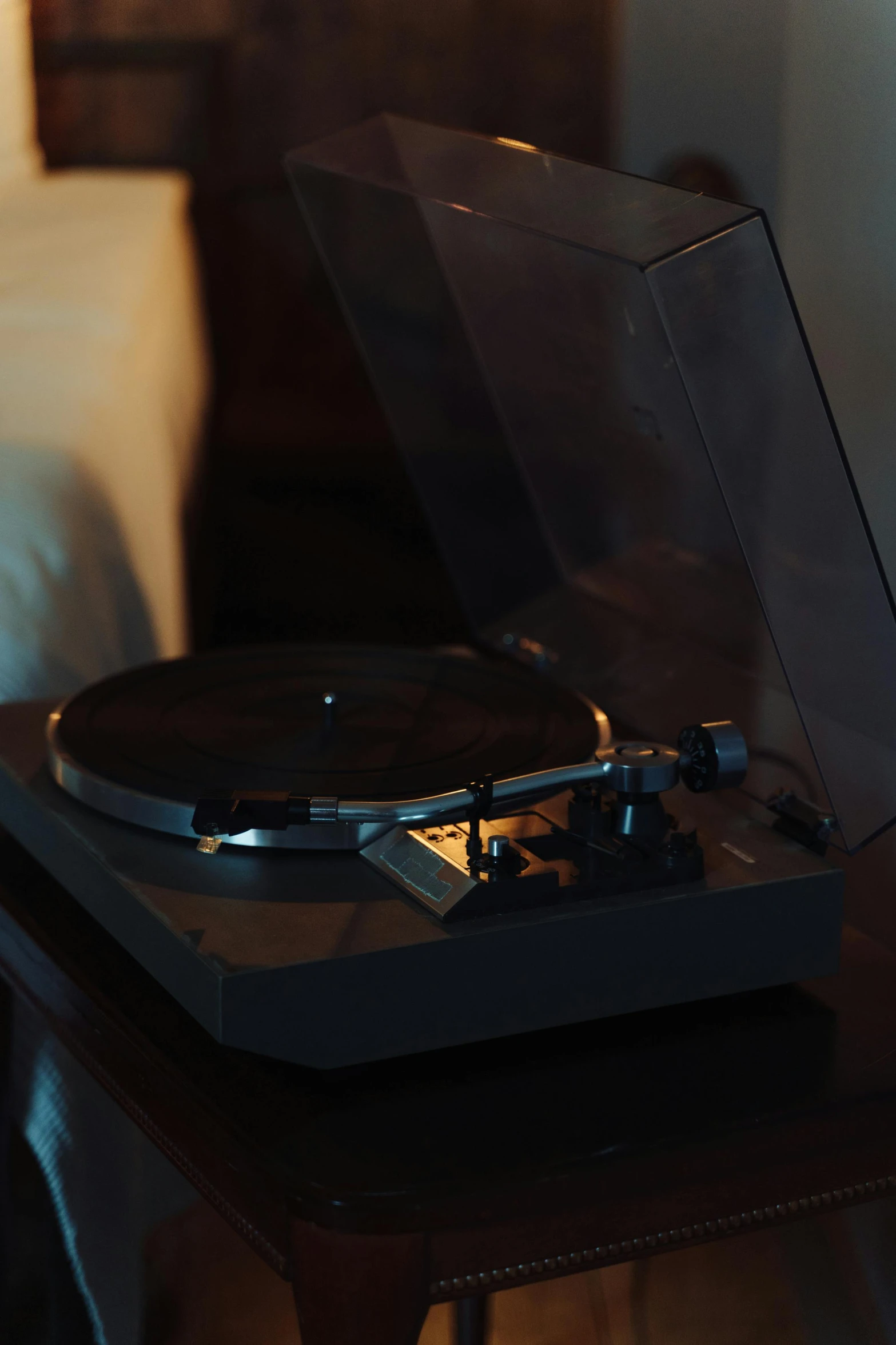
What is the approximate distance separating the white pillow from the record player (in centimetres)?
190

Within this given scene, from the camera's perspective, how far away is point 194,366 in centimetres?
277

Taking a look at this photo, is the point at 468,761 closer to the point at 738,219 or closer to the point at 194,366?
the point at 738,219

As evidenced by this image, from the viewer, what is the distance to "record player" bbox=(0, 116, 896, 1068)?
2.06 feet

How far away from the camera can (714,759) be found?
72 cm

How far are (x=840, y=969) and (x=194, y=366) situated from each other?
2.27 meters

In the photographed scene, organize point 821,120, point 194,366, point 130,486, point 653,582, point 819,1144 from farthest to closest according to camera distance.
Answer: point 194,366
point 130,486
point 821,120
point 653,582
point 819,1144

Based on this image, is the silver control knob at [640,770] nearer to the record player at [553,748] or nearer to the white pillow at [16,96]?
the record player at [553,748]

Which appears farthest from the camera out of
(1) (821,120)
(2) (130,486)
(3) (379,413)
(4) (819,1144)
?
(3) (379,413)

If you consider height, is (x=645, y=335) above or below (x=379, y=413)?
above

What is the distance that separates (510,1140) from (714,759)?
0.74 ft

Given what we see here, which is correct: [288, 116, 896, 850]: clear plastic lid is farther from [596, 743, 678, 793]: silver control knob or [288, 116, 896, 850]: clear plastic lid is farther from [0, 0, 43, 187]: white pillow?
[0, 0, 43, 187]: white pillow

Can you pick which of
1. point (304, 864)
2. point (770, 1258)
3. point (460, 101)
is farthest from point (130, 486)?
point (460, 101)

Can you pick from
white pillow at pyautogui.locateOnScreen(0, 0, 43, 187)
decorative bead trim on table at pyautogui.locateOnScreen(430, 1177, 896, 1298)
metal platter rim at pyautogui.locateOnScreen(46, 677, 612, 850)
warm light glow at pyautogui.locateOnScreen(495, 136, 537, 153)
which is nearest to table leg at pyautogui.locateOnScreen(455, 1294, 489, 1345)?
decorative bead trim on table at pyautogui.locateOnScreen(430, 1177, 896, 1298)

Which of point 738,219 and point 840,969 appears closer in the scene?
point 738,219
